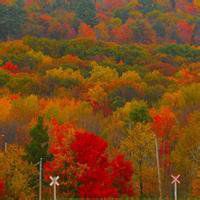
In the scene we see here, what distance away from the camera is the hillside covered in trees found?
5738 centimetres

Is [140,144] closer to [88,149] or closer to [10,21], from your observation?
[88,149]

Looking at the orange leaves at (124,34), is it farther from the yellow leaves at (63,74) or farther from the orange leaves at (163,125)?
the orange leaves at (163,125)

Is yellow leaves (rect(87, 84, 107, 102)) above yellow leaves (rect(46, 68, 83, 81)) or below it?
below

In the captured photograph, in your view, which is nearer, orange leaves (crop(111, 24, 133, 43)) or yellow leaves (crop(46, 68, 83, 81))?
yellow leaves (crop(46, 68, 83, 81))

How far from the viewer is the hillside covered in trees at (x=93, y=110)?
57.4 metres

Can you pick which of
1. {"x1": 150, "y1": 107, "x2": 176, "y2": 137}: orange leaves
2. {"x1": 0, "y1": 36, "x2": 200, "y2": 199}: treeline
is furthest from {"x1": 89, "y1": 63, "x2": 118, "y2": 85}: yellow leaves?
{"x1": 150, "y1": 107, "x2": 176, "y2": 137}: orange leaves

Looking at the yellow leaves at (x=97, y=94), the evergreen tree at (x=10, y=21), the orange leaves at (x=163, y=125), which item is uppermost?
the evergreen tree at (x=10, y=21)

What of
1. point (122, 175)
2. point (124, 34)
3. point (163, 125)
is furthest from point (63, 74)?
point (122, 175)

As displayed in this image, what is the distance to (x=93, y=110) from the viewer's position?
109 m

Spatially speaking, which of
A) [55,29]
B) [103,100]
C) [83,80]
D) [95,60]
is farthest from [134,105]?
[55,29]

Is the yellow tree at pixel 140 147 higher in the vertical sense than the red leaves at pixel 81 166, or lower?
higher

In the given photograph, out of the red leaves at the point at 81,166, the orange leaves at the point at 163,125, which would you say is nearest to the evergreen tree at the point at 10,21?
the orange leaves at the point at 163,125

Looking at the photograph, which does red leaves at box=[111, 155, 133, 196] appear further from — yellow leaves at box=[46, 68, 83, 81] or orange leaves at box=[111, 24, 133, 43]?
orange leaves at box=[111, 24, 133, 43]

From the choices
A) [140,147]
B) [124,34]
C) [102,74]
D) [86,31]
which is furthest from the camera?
[124,34]
